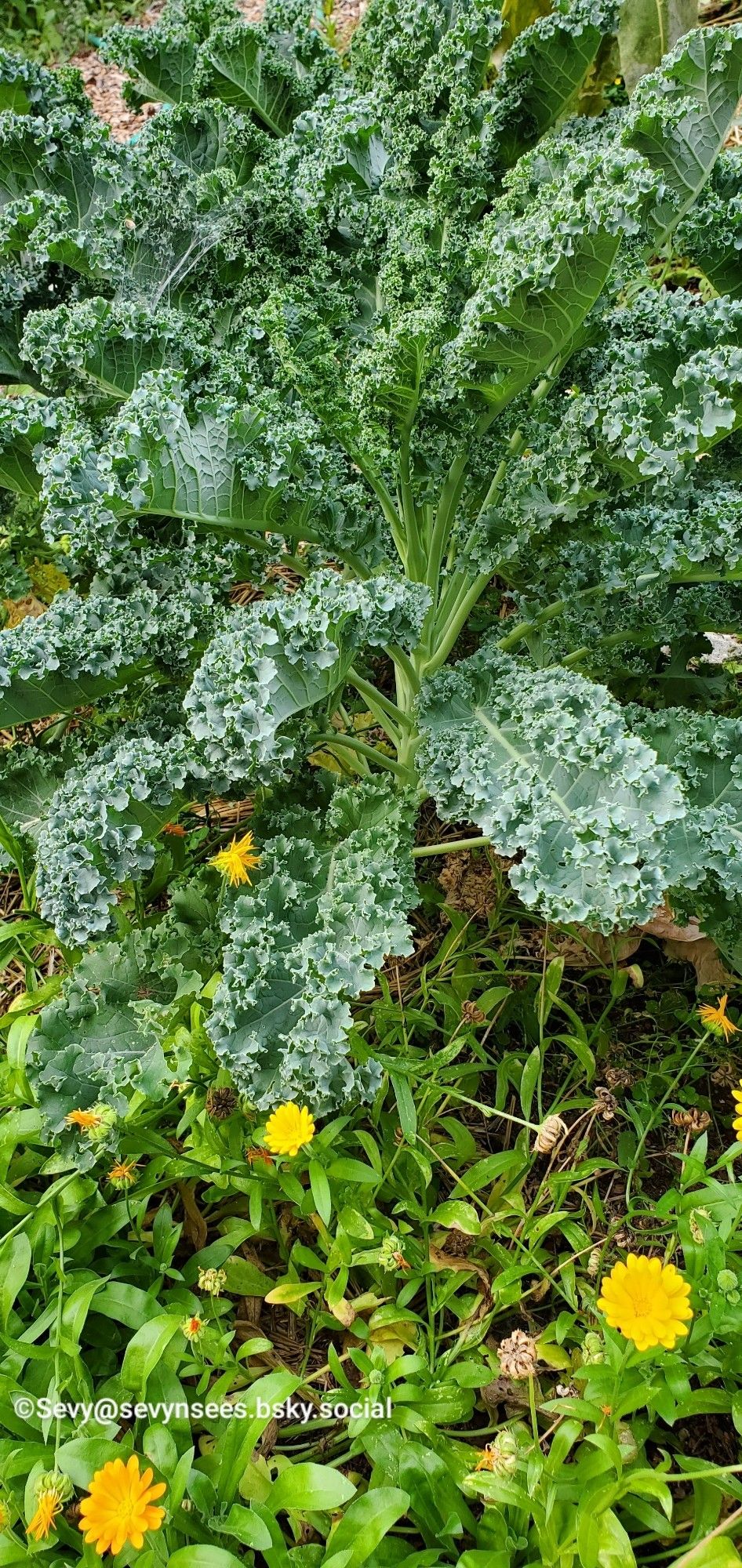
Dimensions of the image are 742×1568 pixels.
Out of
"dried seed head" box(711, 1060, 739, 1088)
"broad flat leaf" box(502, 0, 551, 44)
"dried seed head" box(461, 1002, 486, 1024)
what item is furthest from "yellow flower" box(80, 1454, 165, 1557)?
"broad flat leaf" box(502, 0, 551, 44)

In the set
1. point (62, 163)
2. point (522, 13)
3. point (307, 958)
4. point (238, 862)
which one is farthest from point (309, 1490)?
point (522, 13)

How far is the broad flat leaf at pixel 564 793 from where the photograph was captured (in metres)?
1.72

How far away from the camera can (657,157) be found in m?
2.29

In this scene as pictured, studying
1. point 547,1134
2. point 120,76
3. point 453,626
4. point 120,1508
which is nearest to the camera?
point 120,1508

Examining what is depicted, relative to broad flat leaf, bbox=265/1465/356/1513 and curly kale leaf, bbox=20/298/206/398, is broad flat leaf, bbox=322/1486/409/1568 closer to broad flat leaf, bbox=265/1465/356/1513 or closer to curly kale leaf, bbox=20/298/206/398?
broad flat leaf, bbox=265/1465/356/1513

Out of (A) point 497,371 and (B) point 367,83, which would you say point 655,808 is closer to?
(A) point 497,371

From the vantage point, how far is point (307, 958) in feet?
6.10

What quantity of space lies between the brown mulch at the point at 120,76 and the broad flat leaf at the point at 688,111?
4366 millimetres

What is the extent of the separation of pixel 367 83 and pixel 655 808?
2.36 m

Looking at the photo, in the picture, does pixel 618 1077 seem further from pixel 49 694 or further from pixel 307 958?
pixel 49 694

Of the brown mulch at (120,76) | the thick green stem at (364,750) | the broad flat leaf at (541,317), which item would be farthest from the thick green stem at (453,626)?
the brown mulch at (120,76)

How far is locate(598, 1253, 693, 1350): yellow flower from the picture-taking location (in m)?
1.34

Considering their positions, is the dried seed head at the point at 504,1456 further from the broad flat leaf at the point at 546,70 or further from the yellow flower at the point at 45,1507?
the broad flat leaf at the point at 546,70

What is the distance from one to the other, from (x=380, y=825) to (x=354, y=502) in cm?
74
